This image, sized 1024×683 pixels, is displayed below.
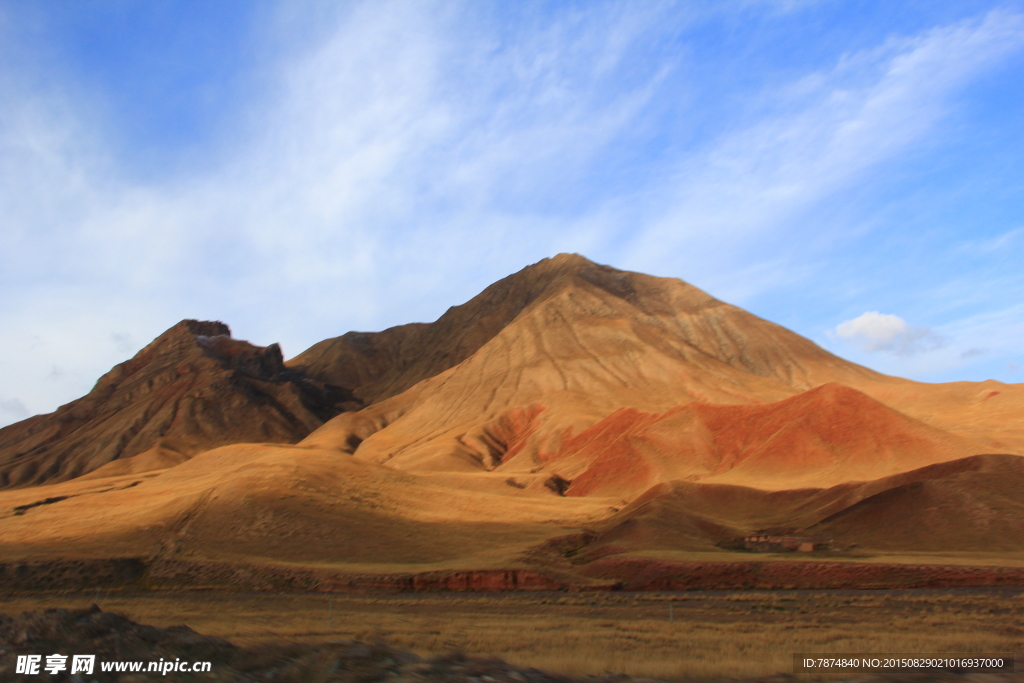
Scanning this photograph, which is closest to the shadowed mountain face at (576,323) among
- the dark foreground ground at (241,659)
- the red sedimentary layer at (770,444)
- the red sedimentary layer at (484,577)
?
the red sedimentary layer at (770,444)

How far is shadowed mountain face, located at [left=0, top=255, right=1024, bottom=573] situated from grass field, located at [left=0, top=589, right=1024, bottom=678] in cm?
823

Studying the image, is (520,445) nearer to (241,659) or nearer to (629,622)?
(629,622)

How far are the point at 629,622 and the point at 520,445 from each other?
3373 inches

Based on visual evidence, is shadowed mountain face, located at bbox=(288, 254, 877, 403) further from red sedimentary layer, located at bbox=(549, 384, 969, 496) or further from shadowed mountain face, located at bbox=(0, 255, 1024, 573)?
red sedimentary layer, located at bbox=(549, 384, 969, 496)

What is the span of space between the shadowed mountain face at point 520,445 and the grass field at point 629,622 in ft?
27.0

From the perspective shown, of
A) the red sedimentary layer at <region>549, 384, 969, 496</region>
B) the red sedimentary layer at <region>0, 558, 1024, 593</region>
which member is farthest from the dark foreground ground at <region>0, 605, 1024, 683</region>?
the red sedimentary layer at <region>549, 384, 969, 496</region>

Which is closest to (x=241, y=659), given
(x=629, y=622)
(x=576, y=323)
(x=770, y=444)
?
(x=629, y=622)

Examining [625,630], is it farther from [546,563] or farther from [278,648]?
[546,563]

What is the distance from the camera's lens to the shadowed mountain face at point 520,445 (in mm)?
41562

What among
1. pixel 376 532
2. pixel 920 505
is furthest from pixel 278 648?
pixel 920 505

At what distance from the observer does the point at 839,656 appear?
1437cm

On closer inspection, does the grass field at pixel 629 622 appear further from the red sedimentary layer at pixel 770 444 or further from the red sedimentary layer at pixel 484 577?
the red sedimentary layer at pixel 770 444

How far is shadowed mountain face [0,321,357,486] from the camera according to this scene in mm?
127125

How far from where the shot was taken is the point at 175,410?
140375 mm
